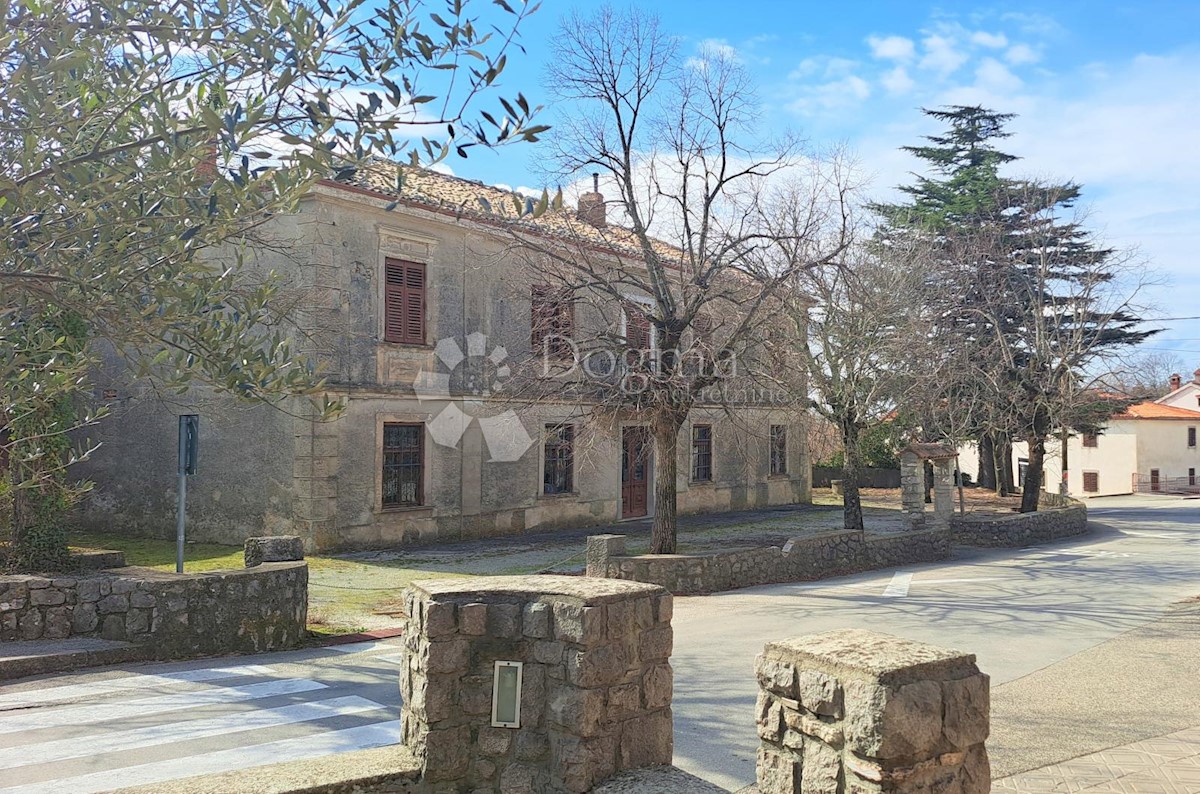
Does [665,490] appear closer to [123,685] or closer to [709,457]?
[123,685]

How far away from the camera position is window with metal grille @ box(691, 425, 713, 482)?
24812 mm

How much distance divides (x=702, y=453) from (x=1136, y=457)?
3458 cm

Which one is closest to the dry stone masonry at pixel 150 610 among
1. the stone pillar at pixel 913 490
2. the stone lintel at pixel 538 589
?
the stone lintel at pixel 538 589

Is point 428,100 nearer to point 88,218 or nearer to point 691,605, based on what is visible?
point 88,218

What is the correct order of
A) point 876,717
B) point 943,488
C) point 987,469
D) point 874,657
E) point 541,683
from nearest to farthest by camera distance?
point 876,717, point 874,657, point 541,683, point 943,488, point 987,469

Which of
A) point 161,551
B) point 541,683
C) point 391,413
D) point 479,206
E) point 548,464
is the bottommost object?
point 161,551

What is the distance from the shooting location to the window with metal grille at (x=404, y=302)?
17281 millimetres

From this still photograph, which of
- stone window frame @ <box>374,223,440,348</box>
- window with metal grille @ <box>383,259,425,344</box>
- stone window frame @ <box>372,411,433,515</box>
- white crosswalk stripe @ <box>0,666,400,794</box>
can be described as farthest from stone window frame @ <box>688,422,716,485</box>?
white crosswalk stripe @ <box>0,666,400,794</box>

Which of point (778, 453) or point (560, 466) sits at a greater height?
point (778, 453)

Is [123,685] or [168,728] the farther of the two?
[123,685]

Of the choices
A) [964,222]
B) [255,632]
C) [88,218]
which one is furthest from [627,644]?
[964,222]

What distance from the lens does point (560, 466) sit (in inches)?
824

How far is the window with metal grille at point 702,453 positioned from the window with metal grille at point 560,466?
15.7 ft

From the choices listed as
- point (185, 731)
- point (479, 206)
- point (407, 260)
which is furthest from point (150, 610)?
point (407, 260)
